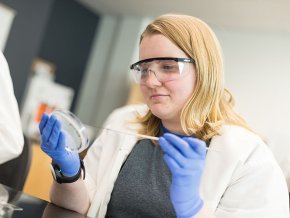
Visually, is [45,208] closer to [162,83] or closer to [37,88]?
[162,83]

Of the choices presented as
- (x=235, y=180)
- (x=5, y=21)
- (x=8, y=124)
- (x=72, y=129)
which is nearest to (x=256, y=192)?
(x=235, y=180)

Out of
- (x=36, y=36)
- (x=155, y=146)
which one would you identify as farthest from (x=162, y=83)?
(x=36, y=36)

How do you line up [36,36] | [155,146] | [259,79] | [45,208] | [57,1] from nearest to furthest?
[45,208]
[155,146]
[259,79]
[36,36]
[57,1]

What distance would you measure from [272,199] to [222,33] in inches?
142

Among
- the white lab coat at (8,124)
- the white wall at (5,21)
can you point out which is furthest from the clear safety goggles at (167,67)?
the white wall at (5,21)

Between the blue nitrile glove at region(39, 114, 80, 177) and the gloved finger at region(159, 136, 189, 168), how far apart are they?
0.27 m

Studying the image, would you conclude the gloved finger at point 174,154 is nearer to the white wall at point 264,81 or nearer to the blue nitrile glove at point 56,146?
the blue nitrile glove at point 56,146

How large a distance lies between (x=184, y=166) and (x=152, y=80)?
0.29m

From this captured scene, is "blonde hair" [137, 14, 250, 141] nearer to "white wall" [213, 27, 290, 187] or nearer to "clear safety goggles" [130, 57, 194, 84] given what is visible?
"clear safety goggles" [130, 57, 194, 84]

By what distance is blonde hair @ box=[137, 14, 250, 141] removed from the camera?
1.04 meters

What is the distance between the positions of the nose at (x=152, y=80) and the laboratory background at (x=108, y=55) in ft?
3.82

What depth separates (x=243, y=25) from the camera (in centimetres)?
427

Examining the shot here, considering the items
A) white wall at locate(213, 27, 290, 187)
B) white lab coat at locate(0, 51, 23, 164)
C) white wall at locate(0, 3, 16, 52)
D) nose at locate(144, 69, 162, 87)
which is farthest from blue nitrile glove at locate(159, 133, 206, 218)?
white wall at locate(0, 3, 16, 52)

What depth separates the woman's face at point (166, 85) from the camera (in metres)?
1.03
